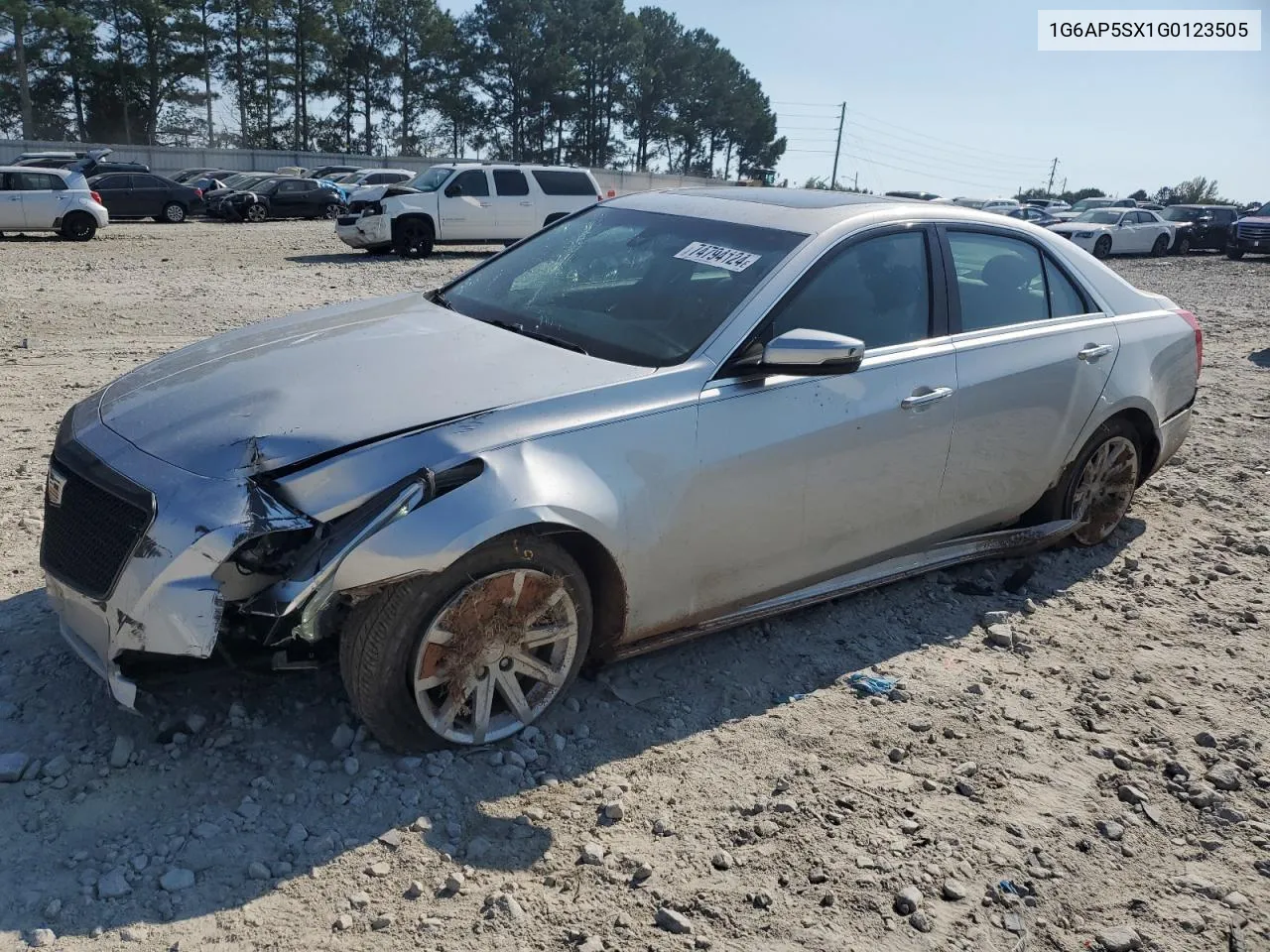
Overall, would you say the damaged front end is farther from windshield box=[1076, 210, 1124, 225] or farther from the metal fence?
the metal fence

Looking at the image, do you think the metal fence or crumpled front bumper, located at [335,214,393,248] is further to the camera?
the metal fence

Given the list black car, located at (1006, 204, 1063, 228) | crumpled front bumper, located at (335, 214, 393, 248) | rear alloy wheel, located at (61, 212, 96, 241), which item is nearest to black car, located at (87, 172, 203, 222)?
rear alloy wheel, located at (61, 212, 96, 241)

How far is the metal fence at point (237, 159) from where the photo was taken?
45812mm

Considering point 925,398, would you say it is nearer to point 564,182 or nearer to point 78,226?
point 564,182

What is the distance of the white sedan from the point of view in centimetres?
2825

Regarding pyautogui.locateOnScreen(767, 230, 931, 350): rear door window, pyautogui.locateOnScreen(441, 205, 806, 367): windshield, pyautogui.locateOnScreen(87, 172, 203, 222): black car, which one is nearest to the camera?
pyautogui.locateOnScreen(441, 205, 806, 367): windshield

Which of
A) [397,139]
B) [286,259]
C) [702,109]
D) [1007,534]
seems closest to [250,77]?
[397,139]

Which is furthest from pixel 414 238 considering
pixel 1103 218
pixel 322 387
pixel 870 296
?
pixel 1103 218

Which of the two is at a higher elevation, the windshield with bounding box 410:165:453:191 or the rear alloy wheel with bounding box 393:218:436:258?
the windshield with bounding box 410:165:453:191

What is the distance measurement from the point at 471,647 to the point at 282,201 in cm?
3116

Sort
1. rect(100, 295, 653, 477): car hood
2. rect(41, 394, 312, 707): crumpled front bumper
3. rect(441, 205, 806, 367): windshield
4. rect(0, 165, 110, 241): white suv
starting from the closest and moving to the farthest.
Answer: rect(41, 394, 312, 707): crumpled front bumper < rect(100, 295, 653, 477): car hood < rect(441, 205, 806, 367): windshield < rect(0, 165, 110, 241): white suv

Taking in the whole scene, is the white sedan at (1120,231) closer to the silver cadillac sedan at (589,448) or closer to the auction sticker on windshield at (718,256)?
the silver cadillac sedan at (589,448)

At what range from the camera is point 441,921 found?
2.59m

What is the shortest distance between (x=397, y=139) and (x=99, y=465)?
69.7 metres
